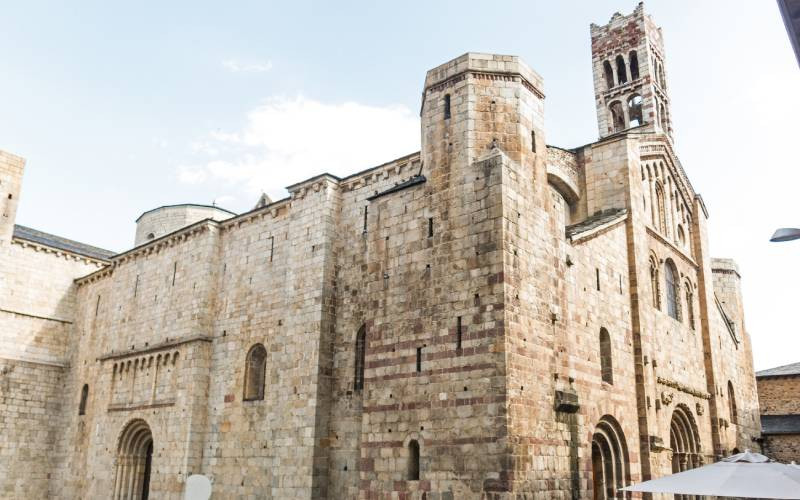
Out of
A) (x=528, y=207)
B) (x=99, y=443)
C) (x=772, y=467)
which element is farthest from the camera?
(x=99, y=443)

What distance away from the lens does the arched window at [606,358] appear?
18.9 meters

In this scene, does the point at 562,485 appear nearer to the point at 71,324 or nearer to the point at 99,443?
the point at 99,443

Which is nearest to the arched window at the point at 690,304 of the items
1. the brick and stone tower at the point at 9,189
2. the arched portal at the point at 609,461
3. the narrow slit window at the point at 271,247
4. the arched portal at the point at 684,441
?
the arched portal at the point at 684,441

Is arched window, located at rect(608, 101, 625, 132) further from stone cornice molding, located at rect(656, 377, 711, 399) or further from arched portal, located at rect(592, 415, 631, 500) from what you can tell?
arched portal, located at rect(592, 415, 631, 500)

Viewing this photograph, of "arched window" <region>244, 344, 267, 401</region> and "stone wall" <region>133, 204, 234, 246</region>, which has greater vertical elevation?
"stone wall" <region>133, 204, 234, 246</region>

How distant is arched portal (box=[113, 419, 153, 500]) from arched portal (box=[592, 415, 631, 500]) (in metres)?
16.9

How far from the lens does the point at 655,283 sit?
2355cm

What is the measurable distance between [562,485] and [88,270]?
28.4 meters

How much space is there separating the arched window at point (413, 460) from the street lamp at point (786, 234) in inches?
339

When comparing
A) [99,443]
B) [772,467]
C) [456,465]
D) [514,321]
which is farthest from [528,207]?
[99,443]

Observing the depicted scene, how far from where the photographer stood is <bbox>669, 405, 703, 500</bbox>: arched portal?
22.7m

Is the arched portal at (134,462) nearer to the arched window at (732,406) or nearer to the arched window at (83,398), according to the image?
the arched window at (83,398)

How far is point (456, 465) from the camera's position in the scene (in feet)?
46.6

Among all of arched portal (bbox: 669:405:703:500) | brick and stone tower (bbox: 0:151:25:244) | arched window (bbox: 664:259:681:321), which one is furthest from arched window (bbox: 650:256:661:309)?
brick and stone tower (bbox: 0:151:25:244)
